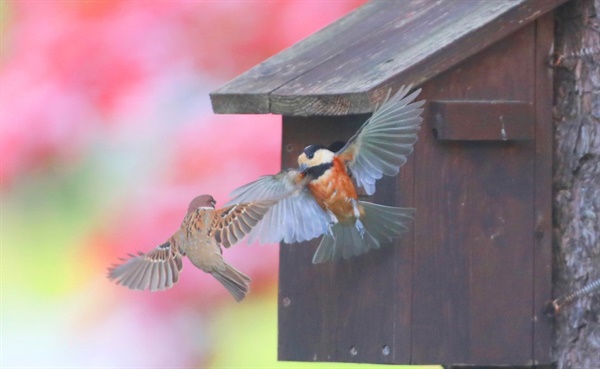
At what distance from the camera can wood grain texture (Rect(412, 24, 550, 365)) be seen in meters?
3.69

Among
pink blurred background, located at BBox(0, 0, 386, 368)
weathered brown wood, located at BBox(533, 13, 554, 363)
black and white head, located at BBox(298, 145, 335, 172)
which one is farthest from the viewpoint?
pink blurred background, located at BBox(0, 0, 386, 368)

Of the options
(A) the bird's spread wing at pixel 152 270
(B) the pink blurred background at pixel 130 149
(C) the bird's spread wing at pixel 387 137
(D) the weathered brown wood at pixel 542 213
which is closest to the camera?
(C) the bird's spread wing at pixel 387 137

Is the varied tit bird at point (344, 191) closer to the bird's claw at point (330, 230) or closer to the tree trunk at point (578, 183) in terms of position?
the bird's claw at point (330, 230)

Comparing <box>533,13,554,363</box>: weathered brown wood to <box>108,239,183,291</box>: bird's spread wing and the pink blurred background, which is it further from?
the pink blurred background

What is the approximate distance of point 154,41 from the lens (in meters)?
5.46

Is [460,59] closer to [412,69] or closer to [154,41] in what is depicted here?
[412,69]

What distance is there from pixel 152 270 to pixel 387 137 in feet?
2.49

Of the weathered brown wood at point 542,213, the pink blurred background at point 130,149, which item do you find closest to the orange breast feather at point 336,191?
the weathered brown wood at point 542,213

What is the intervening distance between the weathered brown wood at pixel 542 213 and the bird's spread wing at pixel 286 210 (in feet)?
2.02

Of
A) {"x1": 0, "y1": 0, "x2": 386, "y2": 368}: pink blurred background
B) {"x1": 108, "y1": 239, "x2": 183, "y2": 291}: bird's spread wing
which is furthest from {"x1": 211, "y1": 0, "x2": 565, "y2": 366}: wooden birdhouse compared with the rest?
{"x1": 0, "y1": 0, "x2": 386, "y2": 368}: pink blurred background

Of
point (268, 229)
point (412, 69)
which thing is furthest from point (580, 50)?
point (268, 229)

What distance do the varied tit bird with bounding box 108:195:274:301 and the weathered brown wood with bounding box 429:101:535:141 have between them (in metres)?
0.52

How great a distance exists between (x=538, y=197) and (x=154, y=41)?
2202 millimetres

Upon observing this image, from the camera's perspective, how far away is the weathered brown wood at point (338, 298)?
3.70m
